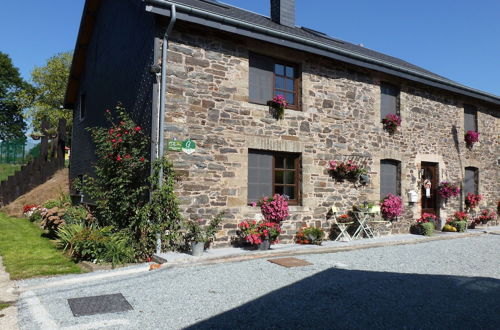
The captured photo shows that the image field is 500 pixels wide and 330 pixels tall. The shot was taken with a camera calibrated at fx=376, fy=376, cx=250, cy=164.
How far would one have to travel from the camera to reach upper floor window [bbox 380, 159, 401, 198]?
11.0 m

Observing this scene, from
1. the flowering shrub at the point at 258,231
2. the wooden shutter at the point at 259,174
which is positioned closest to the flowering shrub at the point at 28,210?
the wooden shutter at the point at 259,174

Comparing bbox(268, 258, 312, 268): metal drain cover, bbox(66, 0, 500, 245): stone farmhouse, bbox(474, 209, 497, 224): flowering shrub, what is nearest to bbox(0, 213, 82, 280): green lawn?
bbox(66, 0, 500, 245): stone farmhouse

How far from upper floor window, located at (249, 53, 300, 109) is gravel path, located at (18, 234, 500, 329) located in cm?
398

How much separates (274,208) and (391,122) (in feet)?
16.2

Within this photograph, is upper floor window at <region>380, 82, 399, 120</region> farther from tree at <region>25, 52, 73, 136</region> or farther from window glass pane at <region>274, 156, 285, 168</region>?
tree at <region>25, 52, 73, 136</region>

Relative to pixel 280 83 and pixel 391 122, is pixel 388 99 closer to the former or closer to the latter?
pixel 391 122

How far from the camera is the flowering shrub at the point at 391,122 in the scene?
10961mm

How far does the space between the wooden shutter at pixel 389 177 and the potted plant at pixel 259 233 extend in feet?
14.9

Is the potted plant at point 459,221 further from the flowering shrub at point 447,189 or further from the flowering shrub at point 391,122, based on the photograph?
the flowering shrub at point 391,122

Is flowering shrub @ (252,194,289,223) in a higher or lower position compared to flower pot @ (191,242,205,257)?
higher

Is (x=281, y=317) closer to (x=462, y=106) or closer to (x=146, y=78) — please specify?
(x=146, y=78)

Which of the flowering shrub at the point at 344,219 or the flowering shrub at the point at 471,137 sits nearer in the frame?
the flowering shrub at the point at 344,219

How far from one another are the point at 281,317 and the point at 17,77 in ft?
147

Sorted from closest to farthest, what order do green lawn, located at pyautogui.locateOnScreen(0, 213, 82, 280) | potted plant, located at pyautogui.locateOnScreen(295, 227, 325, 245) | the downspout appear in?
1. green lawn, located at pyautogui.locateOnScreen(0, 213, 82, 280)
2. the downspout
3. potted plant, located at pyautogui.locateOnScreen(295, 227, 325, 245)
